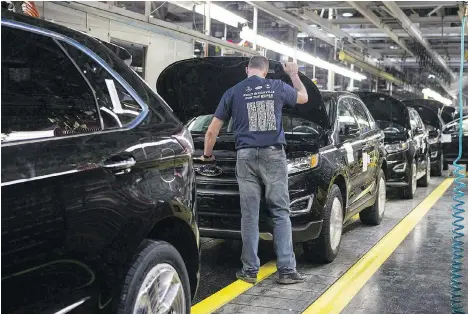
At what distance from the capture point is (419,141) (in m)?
10.8

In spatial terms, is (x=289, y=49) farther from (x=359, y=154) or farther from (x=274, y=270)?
(x=274, y=270)

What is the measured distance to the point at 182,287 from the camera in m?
3.02

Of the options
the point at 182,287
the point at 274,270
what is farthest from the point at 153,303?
the point at 274,270

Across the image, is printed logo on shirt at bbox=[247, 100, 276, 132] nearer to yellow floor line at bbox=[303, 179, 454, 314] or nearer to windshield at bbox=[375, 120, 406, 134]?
yellow floor line at bbox=[303, 179, 454, 314]

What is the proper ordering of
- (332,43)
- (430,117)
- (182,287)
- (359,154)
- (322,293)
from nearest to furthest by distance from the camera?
(182,287), (322,293), (359,154), (430,117), (332,43)

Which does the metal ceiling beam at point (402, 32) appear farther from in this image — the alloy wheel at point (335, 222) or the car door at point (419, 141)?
the alloy wheel at point (335, 222)

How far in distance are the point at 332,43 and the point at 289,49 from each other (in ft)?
16.3

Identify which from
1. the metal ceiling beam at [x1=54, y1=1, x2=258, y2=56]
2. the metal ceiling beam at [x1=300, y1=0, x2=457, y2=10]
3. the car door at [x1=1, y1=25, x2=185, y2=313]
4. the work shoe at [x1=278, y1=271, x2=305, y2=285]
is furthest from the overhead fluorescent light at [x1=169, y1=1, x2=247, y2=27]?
the car door at [x1=1, y1=25, x2=185, y2=313]

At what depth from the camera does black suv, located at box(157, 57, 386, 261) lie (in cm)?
505

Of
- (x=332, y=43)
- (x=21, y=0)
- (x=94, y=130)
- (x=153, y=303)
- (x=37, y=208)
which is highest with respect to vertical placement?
(x=332, y=43)

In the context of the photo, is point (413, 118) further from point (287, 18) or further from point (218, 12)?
point (218, 12)

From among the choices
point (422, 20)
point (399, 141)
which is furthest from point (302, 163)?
point (422, 20)

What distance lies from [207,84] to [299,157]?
3.90 feet

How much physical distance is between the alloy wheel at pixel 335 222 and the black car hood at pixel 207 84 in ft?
2.60
